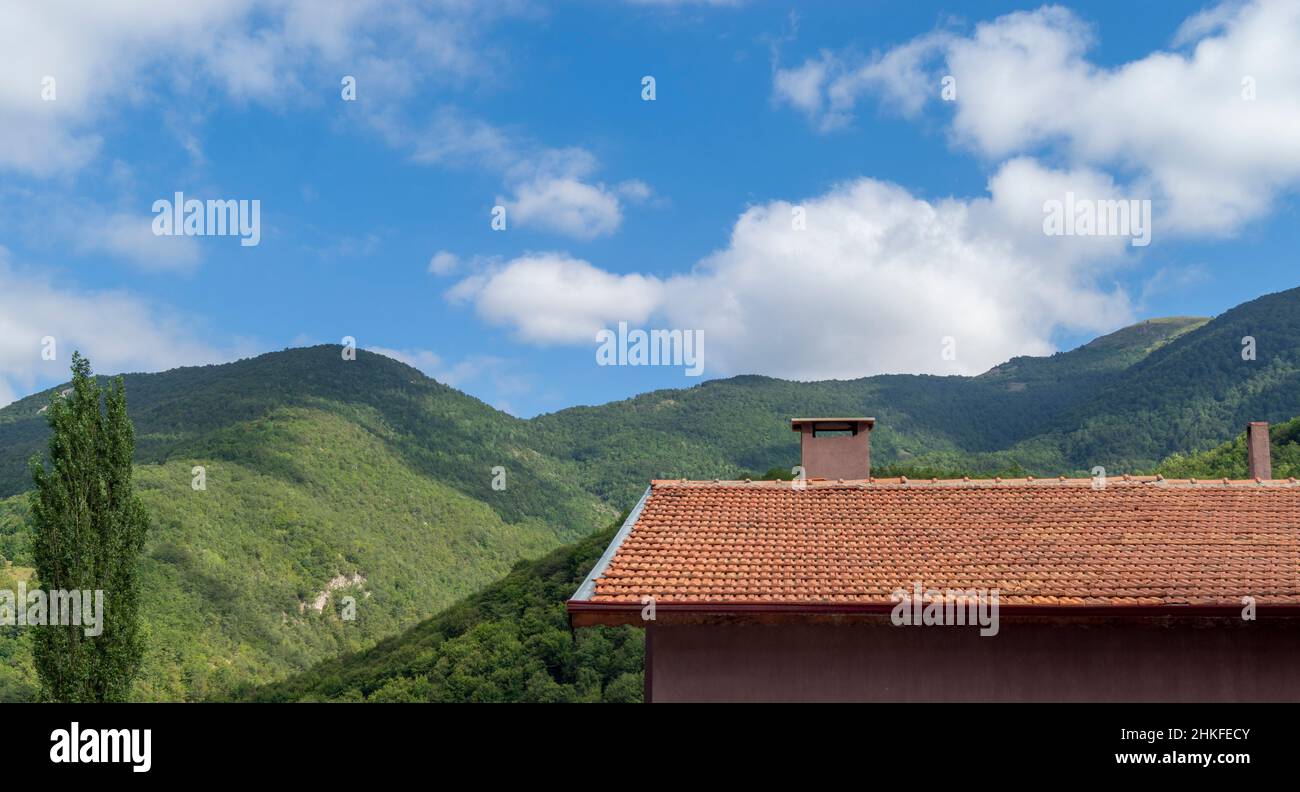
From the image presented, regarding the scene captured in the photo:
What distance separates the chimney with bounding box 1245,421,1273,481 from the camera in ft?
45.6

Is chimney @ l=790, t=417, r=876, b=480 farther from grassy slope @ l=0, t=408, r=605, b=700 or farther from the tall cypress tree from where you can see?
grassy slope @ l=0, t=408, r=605, b=700

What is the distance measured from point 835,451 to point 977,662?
5.34 m

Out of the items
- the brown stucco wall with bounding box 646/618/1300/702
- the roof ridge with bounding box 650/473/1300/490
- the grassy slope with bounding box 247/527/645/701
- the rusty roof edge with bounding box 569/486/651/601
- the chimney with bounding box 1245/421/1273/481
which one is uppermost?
the chimney with bounding box 1245/421/1273/481

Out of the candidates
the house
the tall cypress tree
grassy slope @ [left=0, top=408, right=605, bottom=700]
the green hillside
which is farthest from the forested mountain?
the house

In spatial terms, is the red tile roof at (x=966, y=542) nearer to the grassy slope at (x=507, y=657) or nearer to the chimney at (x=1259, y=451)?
the chimney at (x=1259, y=451)

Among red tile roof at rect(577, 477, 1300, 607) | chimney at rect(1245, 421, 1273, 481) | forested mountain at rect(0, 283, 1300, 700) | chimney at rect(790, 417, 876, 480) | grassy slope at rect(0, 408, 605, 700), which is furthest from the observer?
forested mountain at rect(0, 283, 1300, 700)

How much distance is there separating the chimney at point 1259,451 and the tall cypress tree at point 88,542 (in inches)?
762

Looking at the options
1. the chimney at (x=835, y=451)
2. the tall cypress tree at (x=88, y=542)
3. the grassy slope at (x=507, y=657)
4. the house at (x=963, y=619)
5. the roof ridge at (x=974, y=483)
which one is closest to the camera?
the house at (x=963, y=619)

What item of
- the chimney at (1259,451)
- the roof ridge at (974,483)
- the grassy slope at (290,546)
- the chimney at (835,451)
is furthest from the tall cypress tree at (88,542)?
the grassy slope at (290,546)

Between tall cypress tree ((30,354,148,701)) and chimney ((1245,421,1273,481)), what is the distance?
1935cm

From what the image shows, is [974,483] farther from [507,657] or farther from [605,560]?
[507,657]

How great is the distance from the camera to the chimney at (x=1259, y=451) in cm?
1390
